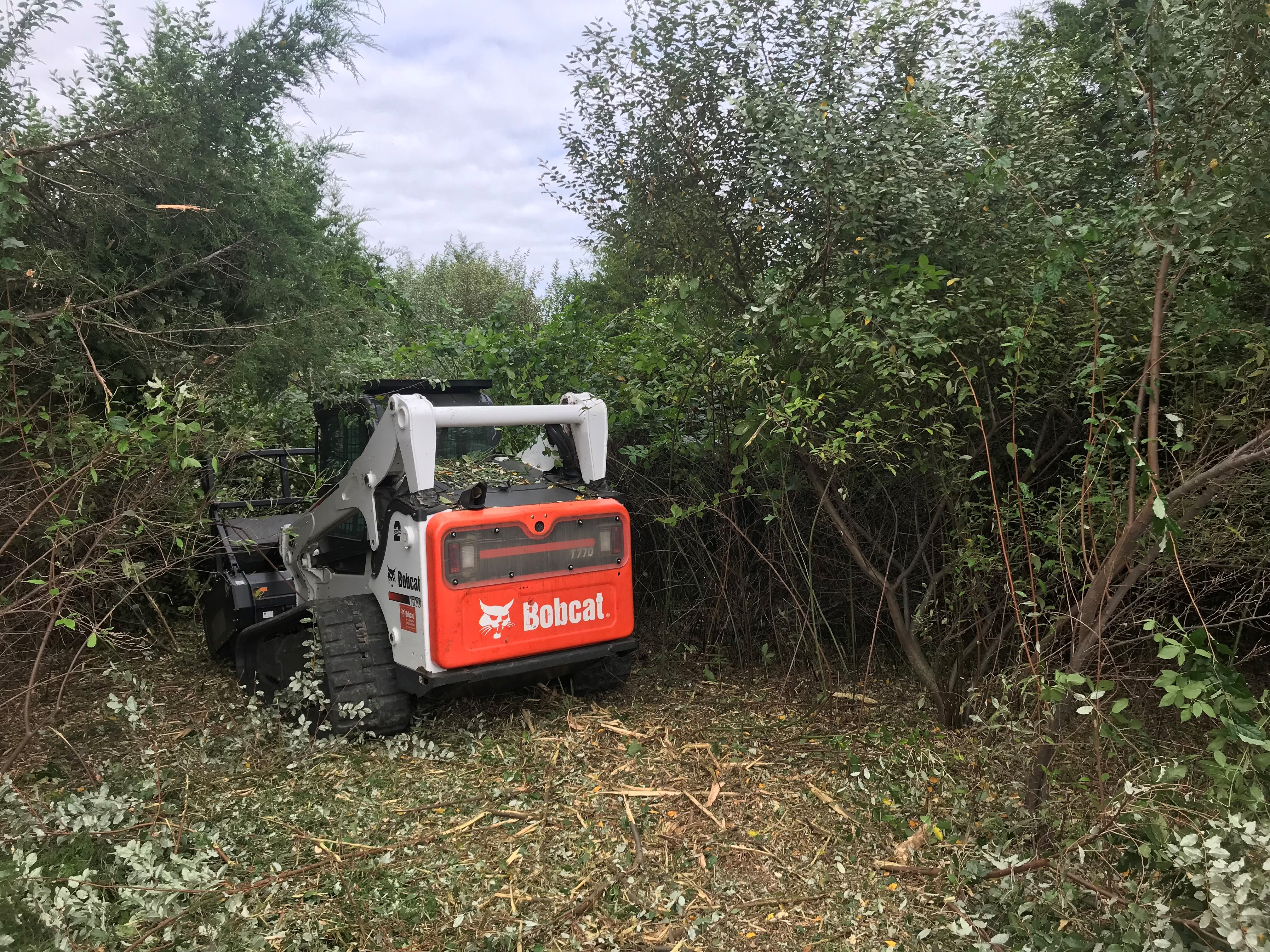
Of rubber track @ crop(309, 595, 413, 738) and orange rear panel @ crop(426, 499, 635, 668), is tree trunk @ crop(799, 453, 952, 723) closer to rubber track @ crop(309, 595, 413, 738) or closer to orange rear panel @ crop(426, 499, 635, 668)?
orange rear panel @ crop(426, 499, 635, 668)

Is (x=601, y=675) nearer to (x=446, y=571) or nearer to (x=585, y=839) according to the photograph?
(x=446, y=571)

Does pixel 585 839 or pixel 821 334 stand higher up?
pixel 821 334

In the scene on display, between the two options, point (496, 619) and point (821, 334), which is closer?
point (821, 334)

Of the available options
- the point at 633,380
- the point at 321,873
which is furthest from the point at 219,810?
the point at 633,380

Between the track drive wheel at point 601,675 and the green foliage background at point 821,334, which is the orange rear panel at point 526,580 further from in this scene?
the green foliage background at point 821,334

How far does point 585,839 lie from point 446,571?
1.47 meters

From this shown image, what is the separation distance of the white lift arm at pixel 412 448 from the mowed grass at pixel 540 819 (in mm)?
1164

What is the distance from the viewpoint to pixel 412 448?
14.1ft

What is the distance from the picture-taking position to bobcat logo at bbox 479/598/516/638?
4359 millimetres

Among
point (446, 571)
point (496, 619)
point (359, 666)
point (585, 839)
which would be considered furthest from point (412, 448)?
point (585, 839)

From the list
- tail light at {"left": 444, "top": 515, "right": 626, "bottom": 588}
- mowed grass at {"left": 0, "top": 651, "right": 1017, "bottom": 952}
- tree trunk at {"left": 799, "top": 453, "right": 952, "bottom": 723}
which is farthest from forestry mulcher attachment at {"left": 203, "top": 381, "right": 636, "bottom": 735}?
tree trunk at {"left": 799, "top": 453, "right": 952, "bottom": 723}

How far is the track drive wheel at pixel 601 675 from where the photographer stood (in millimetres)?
5184

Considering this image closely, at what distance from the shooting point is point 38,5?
4.58 meters

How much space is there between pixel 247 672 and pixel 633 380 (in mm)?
3169
